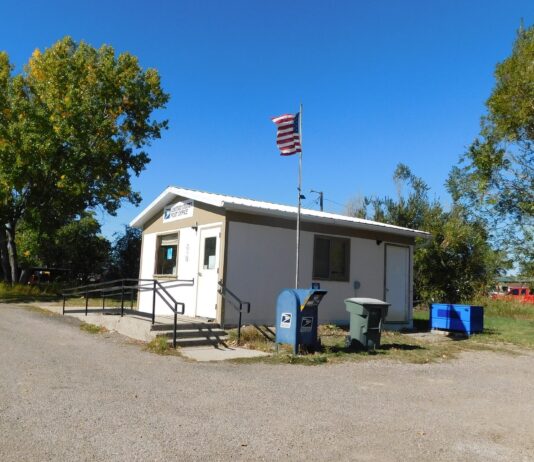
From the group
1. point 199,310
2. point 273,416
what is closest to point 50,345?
point 199,310

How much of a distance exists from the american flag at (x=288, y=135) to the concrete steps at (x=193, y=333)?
446cm

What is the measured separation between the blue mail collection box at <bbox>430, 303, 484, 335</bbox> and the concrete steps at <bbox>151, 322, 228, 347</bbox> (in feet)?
23.1

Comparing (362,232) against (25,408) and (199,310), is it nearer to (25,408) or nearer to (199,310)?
(199,310)

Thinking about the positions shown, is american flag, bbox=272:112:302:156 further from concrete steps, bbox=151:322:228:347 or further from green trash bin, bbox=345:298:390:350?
concrete steps, bbox=151:322:228:347

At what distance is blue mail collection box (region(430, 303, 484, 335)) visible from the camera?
587 inches

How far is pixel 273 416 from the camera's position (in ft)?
19.7

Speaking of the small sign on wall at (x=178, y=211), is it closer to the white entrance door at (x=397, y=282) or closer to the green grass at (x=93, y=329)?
the green grass at (x=93, y=329)

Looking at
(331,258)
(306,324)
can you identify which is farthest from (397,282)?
(306,324)

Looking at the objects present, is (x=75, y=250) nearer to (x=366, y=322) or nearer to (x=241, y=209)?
(x=241, y=209)

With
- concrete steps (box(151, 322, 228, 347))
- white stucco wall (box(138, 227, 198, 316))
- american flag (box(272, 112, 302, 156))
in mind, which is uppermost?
american flag (box(272, 112, 302, 156))

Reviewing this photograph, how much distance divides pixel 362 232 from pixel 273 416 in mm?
10206

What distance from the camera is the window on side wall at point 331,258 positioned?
14.5m

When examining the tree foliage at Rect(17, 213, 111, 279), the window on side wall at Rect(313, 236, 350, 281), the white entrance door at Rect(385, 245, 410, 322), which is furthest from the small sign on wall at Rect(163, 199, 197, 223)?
the tree foliage at Rect(17, 213, 111, 279)

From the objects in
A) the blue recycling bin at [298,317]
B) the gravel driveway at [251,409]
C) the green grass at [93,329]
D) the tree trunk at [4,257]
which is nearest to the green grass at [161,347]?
the gravel driveway at [251,409]
